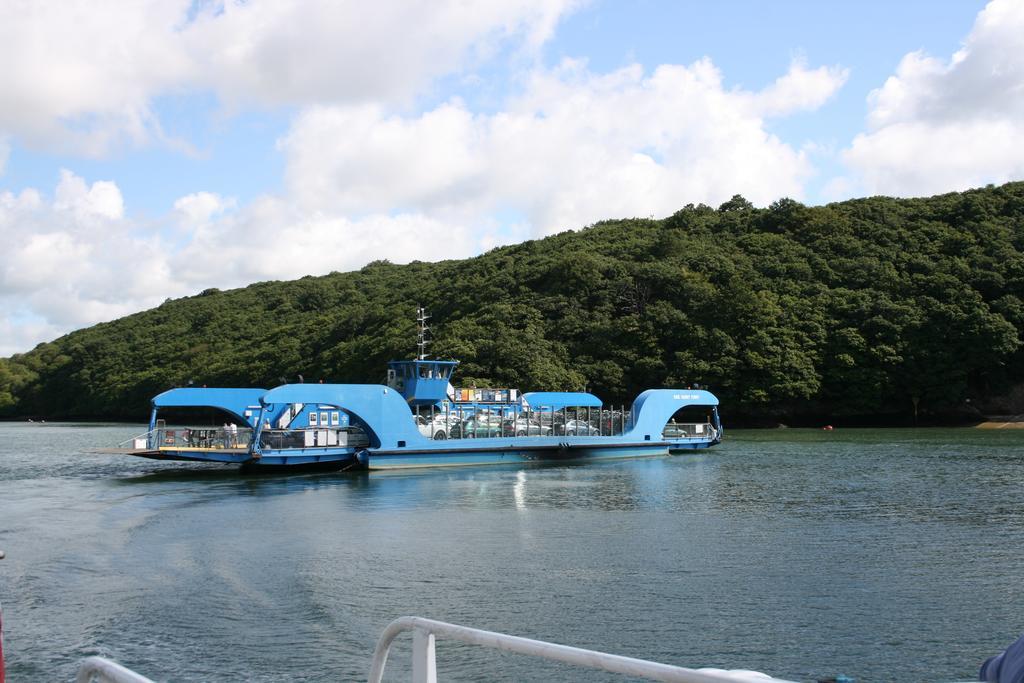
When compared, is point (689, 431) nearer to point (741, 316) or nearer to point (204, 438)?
point (204, 438)

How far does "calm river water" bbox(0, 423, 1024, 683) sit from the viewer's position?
11.9 m

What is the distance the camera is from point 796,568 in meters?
16.8

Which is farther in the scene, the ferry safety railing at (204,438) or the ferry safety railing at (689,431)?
the ferry safety railing at (689,431)

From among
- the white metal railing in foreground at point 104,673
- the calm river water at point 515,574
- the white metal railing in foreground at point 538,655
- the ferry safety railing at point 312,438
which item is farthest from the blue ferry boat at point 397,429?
the white metal railing in foreground at point 538,655

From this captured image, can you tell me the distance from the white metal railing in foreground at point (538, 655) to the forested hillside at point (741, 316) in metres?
67.5

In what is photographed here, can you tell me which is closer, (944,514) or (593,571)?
(593,571)

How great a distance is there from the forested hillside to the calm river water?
43.2 m

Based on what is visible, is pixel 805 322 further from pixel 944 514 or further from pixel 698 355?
pixel 944 514

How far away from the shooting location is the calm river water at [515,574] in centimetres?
1191

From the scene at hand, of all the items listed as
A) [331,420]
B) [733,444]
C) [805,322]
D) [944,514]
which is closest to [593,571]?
[944,514]

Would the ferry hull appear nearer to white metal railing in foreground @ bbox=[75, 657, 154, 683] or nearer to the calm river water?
the calm river water

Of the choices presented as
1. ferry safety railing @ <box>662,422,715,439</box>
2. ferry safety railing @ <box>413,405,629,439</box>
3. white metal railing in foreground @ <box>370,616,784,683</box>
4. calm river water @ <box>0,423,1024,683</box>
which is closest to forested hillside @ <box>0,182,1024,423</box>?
ferry safety railing @ <box>662,422,715,439</box>

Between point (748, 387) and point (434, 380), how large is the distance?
40.0 m

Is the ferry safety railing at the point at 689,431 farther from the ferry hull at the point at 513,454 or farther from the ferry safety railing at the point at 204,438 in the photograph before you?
the ferry safety railing at the point at 204,438
